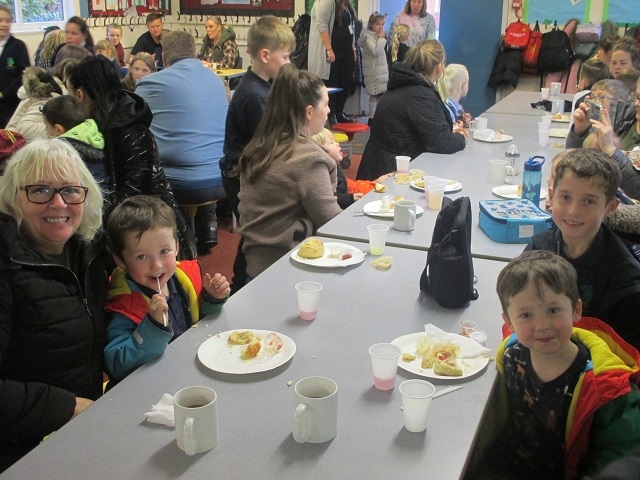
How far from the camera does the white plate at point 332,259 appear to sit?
2402 mm

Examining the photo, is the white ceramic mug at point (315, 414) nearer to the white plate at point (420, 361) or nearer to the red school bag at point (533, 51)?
the white plate at point (420, 361)

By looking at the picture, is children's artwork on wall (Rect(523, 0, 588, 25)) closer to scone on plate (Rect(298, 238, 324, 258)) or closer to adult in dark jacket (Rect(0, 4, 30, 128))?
adult in dark jacket (Rect(0, 4, 30, 128))

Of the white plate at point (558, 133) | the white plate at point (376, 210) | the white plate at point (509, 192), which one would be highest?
the white plate at point (558, 133)

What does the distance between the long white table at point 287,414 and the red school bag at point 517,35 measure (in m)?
7.59

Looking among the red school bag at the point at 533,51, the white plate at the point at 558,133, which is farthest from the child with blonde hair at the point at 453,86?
the red school bag at the point at 533,51

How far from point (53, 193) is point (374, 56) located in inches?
292

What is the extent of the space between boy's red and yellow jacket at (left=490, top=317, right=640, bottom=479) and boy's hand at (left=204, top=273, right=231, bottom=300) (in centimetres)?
80

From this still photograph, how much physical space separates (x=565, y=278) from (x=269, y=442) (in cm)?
83

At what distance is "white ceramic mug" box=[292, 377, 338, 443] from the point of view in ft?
4.58

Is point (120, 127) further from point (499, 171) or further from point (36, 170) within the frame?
point (499, 171)

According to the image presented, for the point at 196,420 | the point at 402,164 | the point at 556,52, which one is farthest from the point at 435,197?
the point at 556,52

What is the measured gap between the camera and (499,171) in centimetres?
349

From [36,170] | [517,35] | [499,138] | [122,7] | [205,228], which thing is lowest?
[205,228]

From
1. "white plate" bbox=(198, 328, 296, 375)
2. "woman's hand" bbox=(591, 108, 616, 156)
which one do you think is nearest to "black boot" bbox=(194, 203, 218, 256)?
"woman's hand" bbox=(591, 108, 616, 156)
